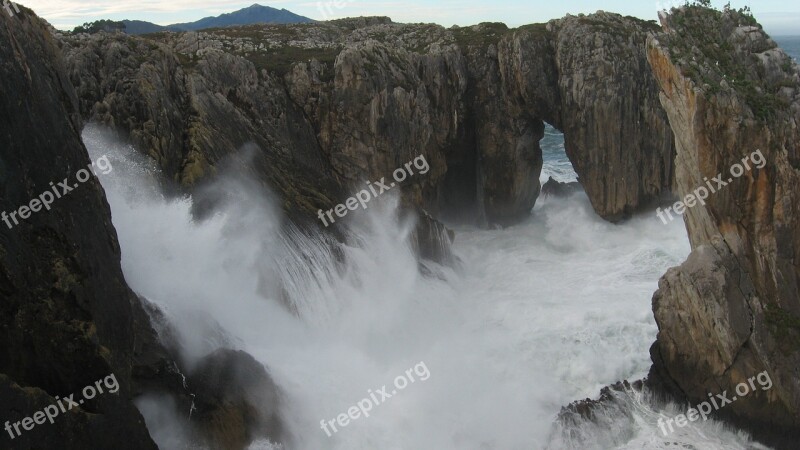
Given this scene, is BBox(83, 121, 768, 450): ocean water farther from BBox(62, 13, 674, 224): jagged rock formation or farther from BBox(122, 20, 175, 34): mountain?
BBox(122, 20, 175, 34): mountain

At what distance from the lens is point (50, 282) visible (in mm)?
10688

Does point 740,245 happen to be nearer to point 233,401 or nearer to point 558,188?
point 233,401

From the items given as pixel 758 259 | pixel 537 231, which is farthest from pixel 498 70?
pixel 758 259

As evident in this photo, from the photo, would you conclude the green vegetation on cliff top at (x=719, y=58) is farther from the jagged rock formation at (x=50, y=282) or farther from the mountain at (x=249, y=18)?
the mountain at (x=249, y=18)

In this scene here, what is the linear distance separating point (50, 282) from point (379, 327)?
483 inches

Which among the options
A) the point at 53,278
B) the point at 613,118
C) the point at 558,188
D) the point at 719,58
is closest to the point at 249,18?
the point at 558,188

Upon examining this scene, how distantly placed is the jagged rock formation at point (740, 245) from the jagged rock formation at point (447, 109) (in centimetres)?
1151

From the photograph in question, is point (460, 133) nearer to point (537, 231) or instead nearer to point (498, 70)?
point (498, 70)

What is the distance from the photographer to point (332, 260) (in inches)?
875

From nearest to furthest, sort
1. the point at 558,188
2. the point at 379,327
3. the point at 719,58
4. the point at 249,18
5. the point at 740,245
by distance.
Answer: the point at 740,245 → the point at 719,58 → the point at 379,327 → the point at 558,188 → the point at 249,18

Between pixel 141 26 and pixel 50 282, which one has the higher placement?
pixel 141 26

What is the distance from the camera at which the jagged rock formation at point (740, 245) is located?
57.1 feet

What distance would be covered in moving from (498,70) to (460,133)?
3.73 metres

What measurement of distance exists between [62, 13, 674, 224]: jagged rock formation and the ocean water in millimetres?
2901
